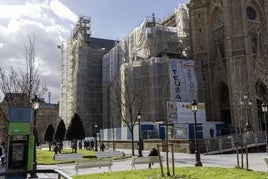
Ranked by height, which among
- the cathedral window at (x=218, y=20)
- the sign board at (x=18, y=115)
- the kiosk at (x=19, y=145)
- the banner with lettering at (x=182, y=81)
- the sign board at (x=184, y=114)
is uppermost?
the cathedral window at (x=218, y=20)

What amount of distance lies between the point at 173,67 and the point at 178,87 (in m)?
2.93

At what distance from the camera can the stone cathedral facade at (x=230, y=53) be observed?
44219 mm

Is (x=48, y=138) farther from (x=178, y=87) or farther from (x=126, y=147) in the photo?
(x=178, y=87)

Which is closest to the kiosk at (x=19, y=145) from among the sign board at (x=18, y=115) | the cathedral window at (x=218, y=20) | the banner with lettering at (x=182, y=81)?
the sign board at (x=18, y=115)

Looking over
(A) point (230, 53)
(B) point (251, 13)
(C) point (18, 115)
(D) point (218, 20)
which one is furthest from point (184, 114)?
(C) point (18, 115)

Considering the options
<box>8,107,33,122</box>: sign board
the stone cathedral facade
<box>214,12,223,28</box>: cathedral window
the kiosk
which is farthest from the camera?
<box>214,12,223,28</box>: cathedral window

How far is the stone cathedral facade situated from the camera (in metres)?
44.2

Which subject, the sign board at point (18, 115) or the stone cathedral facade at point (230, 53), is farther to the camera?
the stone cathedral facade at point (230, 53)

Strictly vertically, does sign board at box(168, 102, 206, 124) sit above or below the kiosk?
above

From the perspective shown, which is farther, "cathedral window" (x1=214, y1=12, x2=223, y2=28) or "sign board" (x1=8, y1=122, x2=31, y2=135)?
"cathedral window" (x1=214, y1=12, x2=223, y2=28)

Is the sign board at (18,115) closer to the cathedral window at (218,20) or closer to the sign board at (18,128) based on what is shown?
the sign board at (18,128)

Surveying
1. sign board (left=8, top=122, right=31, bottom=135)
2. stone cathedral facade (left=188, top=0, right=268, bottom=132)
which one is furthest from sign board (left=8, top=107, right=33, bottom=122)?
stone cathedral facade (left=188, top=0, right=268, bottom=132)

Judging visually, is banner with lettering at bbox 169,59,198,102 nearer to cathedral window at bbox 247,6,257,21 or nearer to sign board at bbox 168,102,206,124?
sign board at bbox 168,102,206,124

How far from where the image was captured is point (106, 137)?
53125 mm
